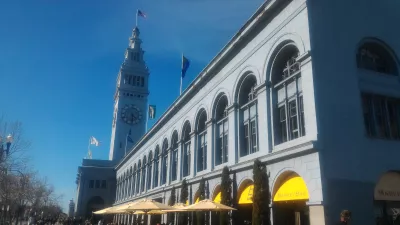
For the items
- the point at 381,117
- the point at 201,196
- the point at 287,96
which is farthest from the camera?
the point at 201,196

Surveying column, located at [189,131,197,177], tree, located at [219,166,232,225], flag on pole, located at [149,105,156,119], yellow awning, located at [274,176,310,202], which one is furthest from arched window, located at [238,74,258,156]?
flag on pole, located at [149,105,156,119]

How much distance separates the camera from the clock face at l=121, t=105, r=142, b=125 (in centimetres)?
8317

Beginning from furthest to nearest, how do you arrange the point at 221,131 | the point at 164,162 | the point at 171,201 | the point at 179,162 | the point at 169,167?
1. the point at 164,162
2. the point at 169,167
3. the point at 179,162
4. the point at 171,201
5. the point at 221,131

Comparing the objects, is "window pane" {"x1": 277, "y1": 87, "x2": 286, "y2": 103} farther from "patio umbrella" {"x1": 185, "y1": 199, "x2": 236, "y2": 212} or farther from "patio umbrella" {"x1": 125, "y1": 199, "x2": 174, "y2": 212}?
"patio umbrella" {"x1": 125, "y1": 199, "x2": 174, "y2": 212}

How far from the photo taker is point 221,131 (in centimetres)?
2423

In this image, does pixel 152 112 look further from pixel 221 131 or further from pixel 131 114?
pixel 131 114

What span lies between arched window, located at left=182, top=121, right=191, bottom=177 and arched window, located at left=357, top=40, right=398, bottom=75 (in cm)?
1674

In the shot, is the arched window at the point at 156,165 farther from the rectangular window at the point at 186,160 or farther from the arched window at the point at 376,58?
the arched window at the point at 376,58

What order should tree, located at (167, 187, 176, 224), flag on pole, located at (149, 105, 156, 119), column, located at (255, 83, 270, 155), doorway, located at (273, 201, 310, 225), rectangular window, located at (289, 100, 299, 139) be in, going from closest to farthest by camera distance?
rectangular window, located at (289, 100, 299, 139), doorway, located at (273, 201, 310, 225), column, located at (255, 83, 270, 155), tree, located at (167, 187, 176, 224), flag on pole, located at (149, 105, 156, 119)

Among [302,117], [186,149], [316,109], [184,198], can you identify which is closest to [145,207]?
[184,198]

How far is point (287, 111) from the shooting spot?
17.2 m

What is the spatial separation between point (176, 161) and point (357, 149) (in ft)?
68.3

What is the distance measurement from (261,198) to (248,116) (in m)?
5.65

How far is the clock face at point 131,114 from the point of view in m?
83.2
